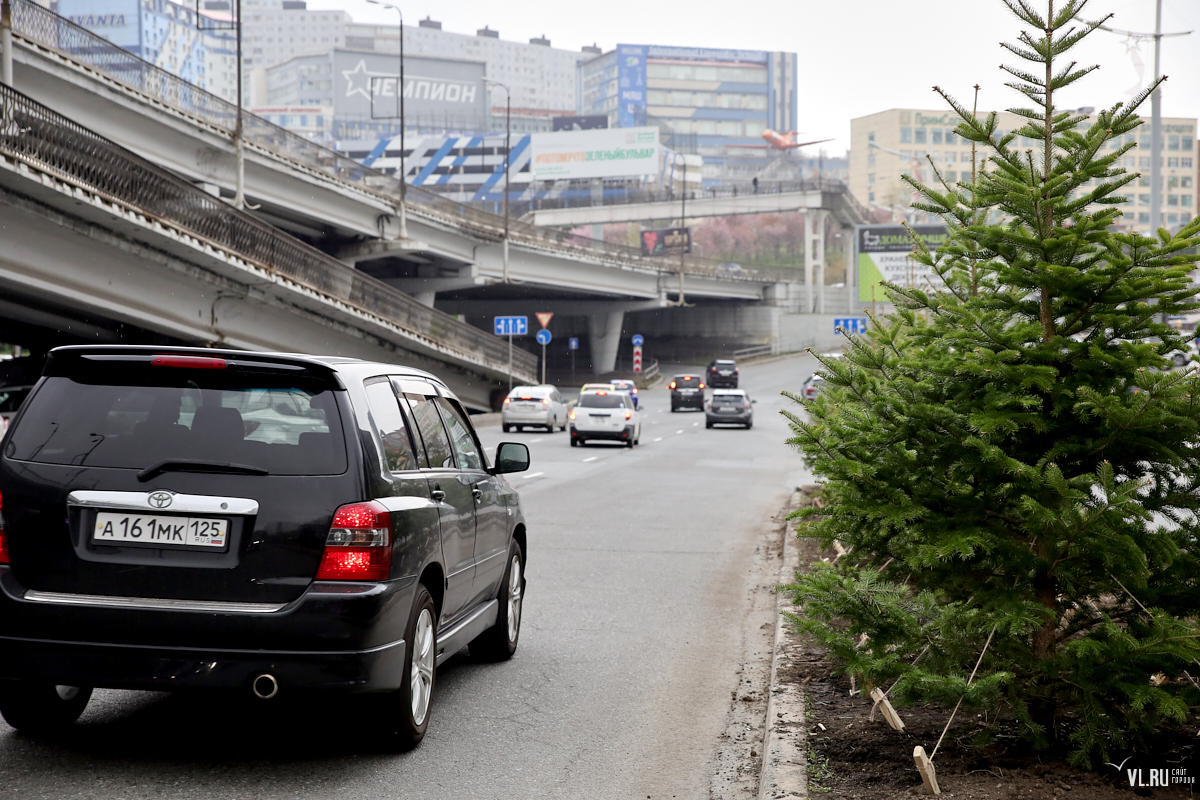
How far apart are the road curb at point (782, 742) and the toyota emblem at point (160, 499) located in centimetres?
252

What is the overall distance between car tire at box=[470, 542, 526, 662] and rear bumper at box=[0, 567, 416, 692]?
2430mm

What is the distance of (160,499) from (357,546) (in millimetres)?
762

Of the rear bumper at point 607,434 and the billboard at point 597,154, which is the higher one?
the billboard at point 597,154

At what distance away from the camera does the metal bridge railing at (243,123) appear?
98.8 ft

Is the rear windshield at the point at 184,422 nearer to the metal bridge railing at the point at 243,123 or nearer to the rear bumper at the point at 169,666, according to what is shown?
the rear bumper at the point at 169,666

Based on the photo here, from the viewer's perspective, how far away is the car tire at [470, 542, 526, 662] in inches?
284

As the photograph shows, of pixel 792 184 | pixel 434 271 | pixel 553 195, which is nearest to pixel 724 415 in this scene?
pixel 434 271

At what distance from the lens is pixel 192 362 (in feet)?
16.3

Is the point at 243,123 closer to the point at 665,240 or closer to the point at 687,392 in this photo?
the point at 687,392

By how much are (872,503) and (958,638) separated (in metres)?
0.61

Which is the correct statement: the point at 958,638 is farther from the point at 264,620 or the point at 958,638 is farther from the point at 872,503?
the point at 264,620

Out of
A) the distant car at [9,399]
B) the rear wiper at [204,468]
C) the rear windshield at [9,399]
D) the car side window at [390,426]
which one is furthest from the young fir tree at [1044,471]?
the rear windshield at [9,399]

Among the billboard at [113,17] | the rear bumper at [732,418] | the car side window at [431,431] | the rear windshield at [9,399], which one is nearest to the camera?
the car side window at [431,431]

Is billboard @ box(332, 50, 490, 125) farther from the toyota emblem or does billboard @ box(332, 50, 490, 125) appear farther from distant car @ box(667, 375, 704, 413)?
the toyota emblem
